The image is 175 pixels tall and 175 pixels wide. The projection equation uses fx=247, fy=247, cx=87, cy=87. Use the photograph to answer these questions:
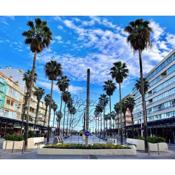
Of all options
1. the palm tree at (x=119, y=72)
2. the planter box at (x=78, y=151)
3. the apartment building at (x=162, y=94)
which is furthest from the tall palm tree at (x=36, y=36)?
the apartment building at (x=162, y=94)

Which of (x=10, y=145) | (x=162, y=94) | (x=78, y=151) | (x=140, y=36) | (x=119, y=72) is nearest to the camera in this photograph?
(x=78, y=151)

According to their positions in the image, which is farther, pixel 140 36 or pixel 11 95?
pixel 11 95

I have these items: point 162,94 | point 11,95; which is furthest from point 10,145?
point 162,94

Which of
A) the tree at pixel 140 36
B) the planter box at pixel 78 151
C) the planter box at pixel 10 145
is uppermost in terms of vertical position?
the tree at pixel 140 36

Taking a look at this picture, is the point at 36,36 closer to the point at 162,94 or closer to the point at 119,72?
the point at 119,72

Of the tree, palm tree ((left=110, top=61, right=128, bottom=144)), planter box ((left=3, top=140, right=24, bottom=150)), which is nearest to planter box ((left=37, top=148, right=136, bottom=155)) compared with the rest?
planter box ((left=3, top=140, right=24, bottom=150))

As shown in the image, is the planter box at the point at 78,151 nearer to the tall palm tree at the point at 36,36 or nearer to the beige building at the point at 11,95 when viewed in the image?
the tall palm tree at the point at 36,36

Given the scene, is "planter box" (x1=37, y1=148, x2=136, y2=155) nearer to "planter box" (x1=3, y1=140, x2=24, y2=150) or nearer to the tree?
"planter box" (x1=3, y1=140, x2=24, y2=150)

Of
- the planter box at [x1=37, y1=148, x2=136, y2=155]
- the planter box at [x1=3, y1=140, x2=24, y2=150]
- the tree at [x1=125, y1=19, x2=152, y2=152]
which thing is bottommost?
the planter box at [x1=37, y1=148, x2=136, y2=155]

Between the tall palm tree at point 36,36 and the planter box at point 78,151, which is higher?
the tall palm tree at point 36,36

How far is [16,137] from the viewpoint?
91.1 feet

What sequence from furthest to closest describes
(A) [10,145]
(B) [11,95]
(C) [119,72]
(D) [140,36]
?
(B) [11,95] → (C) [119,72] → (D) [140,36] → (A) [10,145]

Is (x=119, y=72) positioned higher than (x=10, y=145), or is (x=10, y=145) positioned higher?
(x=119, y=72)
